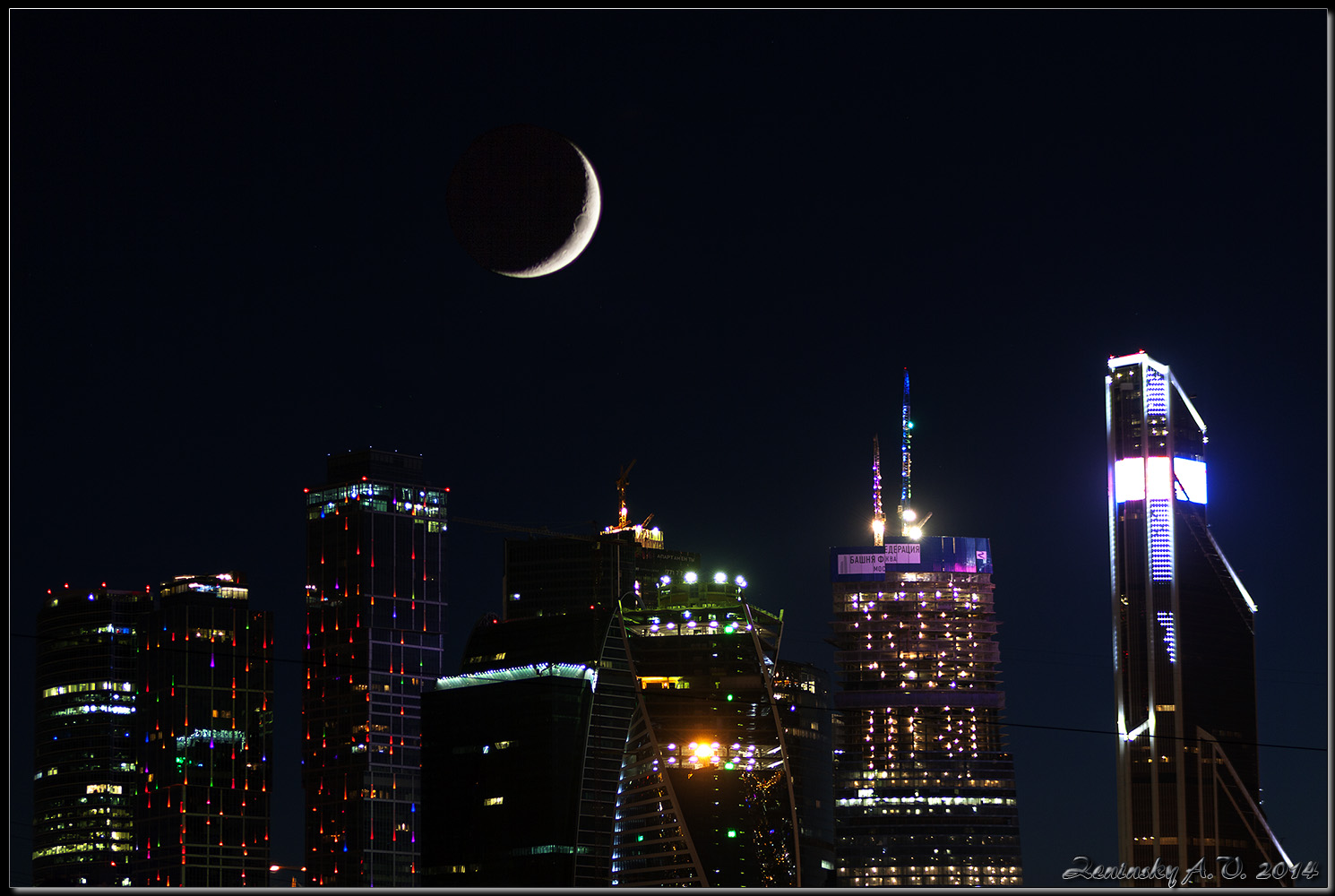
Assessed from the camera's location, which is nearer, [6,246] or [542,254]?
[6,246]

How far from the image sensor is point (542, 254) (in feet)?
195

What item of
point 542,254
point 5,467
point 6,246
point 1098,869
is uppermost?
point 542,254

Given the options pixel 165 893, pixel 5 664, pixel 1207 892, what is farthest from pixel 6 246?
pixel 1207 892

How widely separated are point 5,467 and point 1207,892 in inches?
846

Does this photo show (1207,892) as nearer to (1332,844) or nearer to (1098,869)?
(1332,844)

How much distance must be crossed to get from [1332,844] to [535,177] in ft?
102

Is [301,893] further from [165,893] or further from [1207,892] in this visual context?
[1207,892]

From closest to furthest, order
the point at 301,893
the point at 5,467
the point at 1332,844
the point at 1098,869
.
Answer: the point at 301,893 < the point at 5,467 < the point at 1332,844 < the point at 1098,869

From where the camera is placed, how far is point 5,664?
33.3 metres

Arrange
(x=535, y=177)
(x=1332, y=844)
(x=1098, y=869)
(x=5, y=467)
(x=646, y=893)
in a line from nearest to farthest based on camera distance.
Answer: (x=646, y=893), (x=5, y=467), (x=1332, y=844), (x=535, y=177), (x=1098, y=869)

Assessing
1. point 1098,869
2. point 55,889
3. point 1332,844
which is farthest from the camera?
point 1098,869

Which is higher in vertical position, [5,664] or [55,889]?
[5,664]

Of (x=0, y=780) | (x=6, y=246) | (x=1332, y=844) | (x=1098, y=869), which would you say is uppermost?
(x=6, y=246)

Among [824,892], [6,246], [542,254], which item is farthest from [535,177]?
[824,892]
